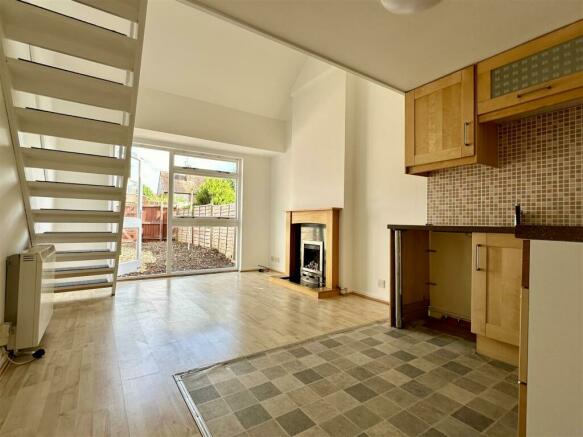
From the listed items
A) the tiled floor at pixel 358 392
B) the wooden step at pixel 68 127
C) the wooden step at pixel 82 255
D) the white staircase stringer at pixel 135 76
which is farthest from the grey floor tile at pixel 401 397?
the wooden step at pixel 82 255

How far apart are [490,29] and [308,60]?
3384 mm

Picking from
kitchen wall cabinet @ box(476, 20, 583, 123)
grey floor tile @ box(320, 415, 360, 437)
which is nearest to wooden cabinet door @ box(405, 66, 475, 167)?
kitchen wall cabinet @ box(476, 20, 583, 123)

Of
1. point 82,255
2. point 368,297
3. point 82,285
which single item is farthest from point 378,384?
point 82,285

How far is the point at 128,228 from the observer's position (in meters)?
4.83

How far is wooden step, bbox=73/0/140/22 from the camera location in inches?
70.5

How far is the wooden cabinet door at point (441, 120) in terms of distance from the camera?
2.25 metres

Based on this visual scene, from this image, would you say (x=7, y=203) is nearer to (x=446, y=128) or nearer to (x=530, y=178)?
(x=446, y=128)

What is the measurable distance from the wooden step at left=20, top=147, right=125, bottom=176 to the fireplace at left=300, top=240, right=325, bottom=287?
8.73ft

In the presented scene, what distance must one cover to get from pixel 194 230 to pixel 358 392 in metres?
4.36

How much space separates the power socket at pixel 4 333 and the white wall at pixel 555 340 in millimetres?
2802

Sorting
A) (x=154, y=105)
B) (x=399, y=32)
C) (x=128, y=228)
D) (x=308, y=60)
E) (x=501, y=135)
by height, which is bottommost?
(x=128, y=228)

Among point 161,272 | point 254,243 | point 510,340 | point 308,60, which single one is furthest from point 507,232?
point 161,272

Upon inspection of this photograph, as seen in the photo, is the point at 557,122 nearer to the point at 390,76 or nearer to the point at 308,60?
the point at 390,76

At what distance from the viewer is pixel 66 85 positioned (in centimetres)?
204
